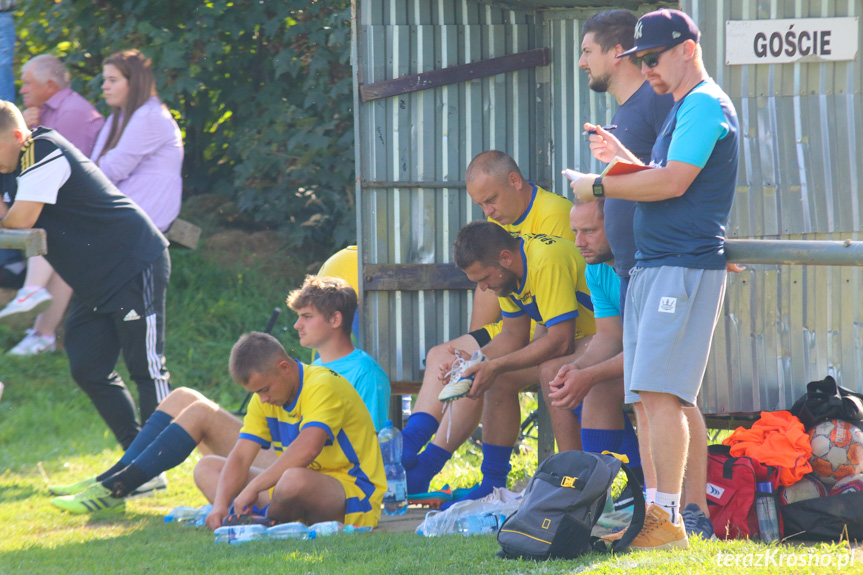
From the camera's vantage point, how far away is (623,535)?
3641 mm

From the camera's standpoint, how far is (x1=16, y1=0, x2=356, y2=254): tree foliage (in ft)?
29.9

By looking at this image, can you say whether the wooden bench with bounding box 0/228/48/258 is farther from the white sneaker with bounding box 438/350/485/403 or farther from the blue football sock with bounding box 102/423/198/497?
the white sneaker with bounding box 438/350/485/403

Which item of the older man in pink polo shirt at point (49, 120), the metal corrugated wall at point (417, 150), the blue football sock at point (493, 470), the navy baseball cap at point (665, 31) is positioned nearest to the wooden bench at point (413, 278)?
the metal corrugated wall at point (417, 150)

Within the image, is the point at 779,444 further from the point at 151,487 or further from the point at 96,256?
the point at 96,256

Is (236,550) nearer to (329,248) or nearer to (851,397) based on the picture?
(851,397)

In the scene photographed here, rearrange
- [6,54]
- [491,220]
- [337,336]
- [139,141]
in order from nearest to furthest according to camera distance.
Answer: [491,220] < [337,336] < [139,141] < [6,54]

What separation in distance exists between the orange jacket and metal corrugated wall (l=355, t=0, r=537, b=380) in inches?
85.0

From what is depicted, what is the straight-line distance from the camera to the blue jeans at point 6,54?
7.61 meters

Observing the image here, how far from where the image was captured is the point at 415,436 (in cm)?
543

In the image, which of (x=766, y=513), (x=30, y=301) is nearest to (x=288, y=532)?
(x=766, y=513)

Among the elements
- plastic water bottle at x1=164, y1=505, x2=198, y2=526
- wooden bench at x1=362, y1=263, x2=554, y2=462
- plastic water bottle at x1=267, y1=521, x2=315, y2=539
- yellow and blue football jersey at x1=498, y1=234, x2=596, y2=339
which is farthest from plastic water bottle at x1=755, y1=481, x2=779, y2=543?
plastic water bottle at x1=164, y1=505, x2=198, y2=526

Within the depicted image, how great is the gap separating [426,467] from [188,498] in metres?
1.40

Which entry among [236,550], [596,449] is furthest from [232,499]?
[596,449]

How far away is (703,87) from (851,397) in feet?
5.35
